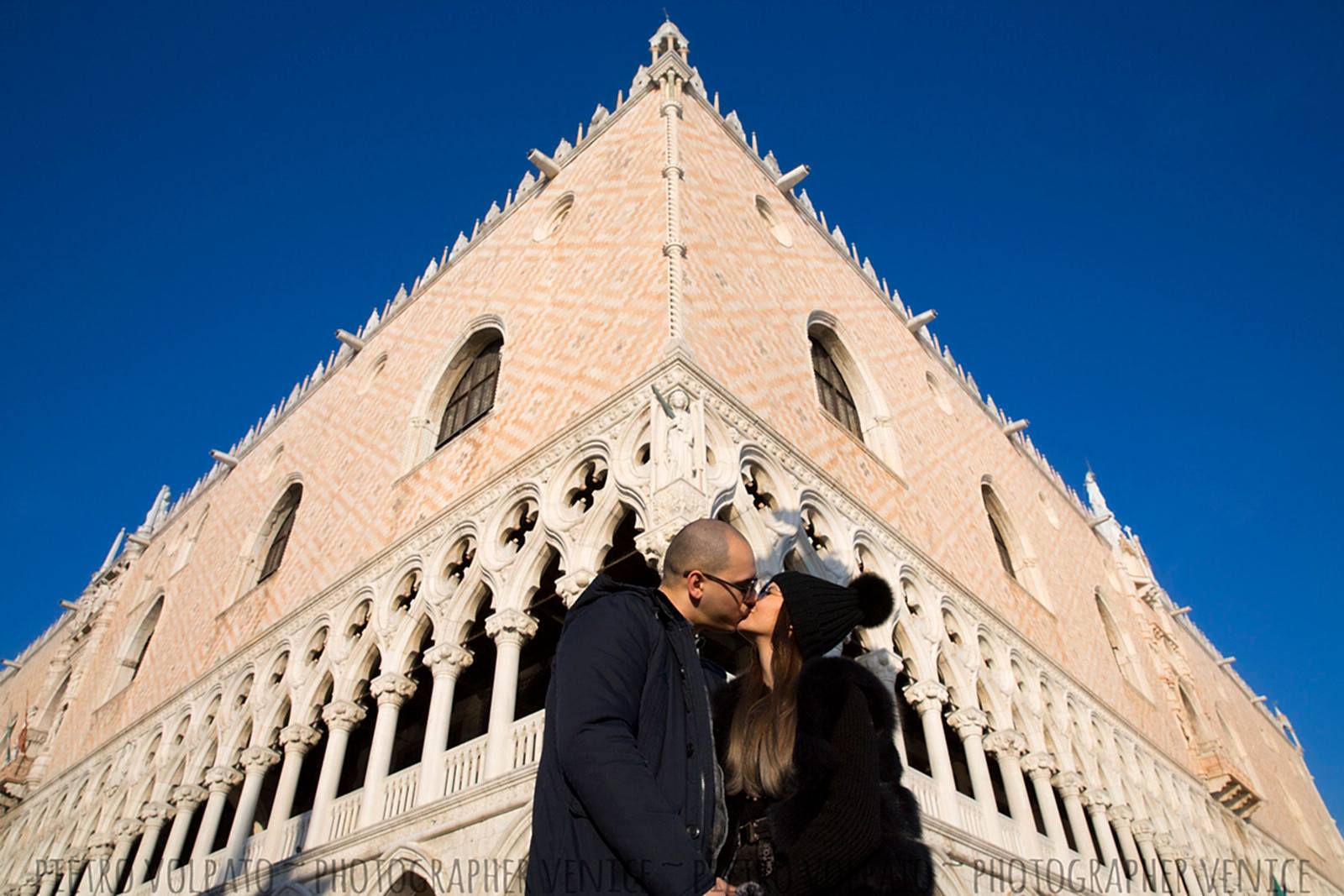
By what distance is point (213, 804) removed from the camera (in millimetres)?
9273

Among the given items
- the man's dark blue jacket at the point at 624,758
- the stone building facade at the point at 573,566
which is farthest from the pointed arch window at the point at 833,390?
the man's dark blue jacket at the point at 624,758

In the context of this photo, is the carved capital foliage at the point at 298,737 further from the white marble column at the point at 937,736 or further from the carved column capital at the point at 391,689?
the white marble column at the point at 937,736

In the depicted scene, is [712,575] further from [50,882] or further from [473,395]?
[50,882]

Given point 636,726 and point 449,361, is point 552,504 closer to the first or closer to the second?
point 449,361

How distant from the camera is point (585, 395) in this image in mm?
8047

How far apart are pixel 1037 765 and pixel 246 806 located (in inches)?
316

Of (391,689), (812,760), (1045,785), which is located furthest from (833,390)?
(812,760)

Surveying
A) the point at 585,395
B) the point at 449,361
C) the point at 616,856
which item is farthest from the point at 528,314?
the point at 616,856

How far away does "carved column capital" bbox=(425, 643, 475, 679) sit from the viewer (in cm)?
737

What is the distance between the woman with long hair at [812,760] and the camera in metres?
1.81

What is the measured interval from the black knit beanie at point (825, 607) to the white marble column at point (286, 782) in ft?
24.0

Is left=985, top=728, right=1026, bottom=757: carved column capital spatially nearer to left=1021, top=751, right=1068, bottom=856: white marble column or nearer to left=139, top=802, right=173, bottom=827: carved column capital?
left=1021, top=751, right=1068, bottom=856: white marble column

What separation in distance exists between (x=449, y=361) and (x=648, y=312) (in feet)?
13.5

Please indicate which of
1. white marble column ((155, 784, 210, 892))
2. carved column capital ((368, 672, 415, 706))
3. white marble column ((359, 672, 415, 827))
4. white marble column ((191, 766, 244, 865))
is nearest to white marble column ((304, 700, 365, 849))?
white marble column ((359, 672, 415, 827))
